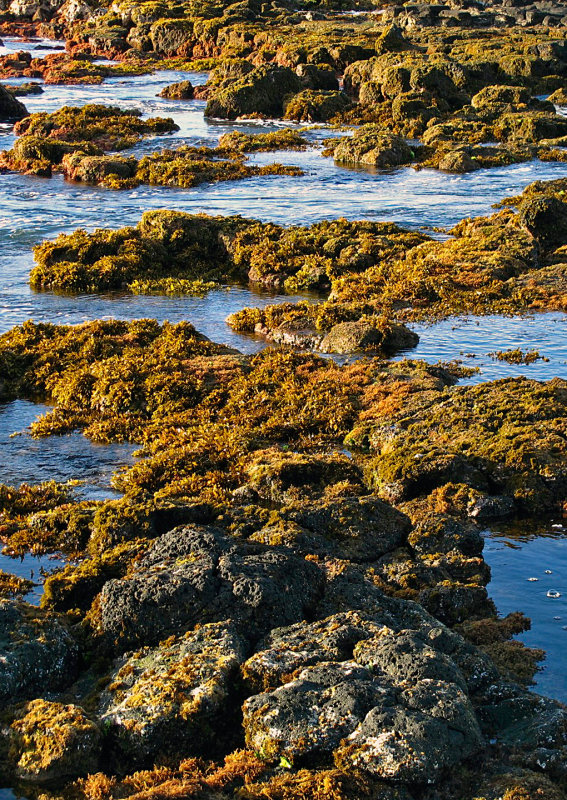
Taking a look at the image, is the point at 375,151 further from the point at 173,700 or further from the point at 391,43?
the point at 173,700

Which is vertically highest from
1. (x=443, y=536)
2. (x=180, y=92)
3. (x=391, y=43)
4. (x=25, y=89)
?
(x=391, y=43)

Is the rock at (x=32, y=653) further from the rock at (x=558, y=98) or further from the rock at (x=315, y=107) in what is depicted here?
the rock at (x=558, y=98)

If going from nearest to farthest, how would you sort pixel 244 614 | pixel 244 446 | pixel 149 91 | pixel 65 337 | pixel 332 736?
pixel 332 736
pixel 244 614
pixel 244 446
pixel 65 337
pixel 149 91

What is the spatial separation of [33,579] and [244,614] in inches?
144

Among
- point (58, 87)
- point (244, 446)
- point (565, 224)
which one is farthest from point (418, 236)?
point (58, 87)

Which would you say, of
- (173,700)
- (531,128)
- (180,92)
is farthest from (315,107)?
(173,700)

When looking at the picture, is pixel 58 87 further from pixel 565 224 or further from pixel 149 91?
pixel 565 224

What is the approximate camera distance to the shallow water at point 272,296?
12.0 m

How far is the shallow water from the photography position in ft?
39.5

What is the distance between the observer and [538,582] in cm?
1147

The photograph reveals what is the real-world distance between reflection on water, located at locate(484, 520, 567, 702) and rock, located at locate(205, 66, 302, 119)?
4284 cm

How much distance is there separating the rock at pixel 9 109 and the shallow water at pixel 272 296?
72.8 inches

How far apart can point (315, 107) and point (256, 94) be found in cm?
357

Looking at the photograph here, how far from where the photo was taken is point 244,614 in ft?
30.3
